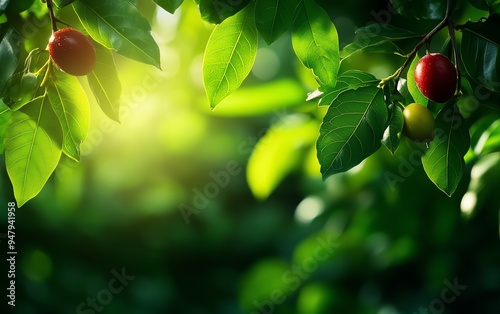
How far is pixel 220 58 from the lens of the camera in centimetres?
82

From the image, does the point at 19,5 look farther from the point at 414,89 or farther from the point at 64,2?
the point at 414,89

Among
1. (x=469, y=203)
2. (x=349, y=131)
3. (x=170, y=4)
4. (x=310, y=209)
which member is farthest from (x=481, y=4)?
(x=310, y=209)

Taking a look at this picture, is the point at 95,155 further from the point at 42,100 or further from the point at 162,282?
the point at 42,100

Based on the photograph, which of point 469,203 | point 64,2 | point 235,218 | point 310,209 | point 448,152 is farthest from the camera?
point 235,218

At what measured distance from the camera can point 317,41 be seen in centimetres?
82

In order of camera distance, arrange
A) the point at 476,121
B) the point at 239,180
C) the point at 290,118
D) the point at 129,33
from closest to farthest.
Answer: the point at 129,33 → the point at 476,121 → the point at 290,118 → the point at 239,180

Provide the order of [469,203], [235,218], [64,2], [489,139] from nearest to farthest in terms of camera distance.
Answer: [64,2] → [489,139] → [469,203] → [235,218]

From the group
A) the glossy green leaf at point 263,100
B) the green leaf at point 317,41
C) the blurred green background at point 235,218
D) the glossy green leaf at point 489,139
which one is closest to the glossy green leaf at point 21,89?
the green leaf at point 317,41

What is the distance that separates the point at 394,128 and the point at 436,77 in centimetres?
7

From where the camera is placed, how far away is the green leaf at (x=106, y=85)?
2.58ft

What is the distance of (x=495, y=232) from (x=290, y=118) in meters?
0.75

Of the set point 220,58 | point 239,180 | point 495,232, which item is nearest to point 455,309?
point 495,232

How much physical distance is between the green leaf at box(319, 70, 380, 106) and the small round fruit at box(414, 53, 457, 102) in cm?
6

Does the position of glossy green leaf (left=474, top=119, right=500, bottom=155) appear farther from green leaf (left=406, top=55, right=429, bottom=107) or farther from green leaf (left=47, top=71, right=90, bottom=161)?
green leaf (left=47, top=71, right=90, bottom=161)
